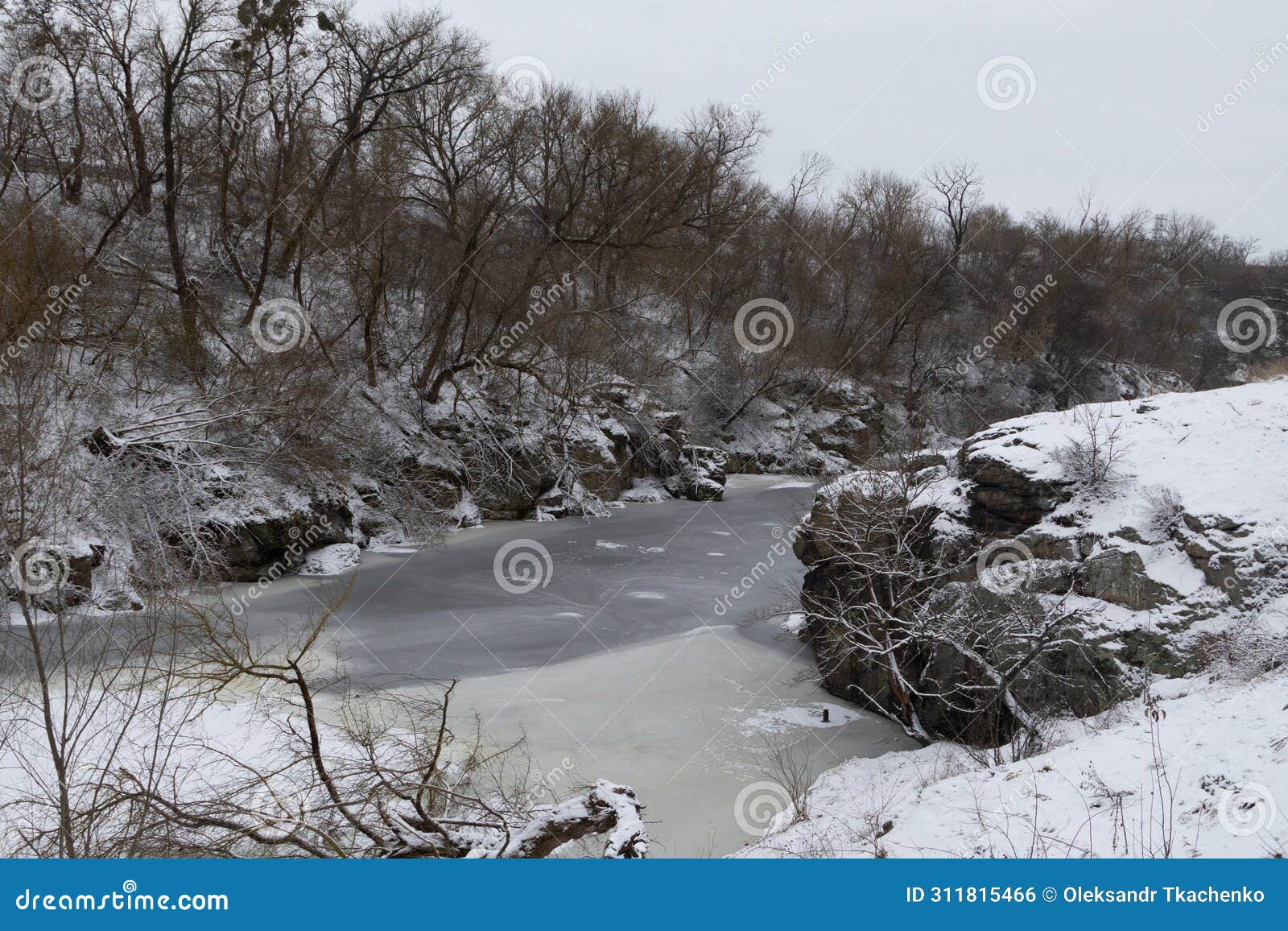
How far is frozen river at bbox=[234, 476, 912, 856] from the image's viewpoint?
917cm

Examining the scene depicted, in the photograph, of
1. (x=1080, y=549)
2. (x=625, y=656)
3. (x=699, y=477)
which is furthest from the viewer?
(x=699, y=477)

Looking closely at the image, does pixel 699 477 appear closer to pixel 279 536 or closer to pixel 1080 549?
pixel 279 536

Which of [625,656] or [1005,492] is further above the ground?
[1005,492]

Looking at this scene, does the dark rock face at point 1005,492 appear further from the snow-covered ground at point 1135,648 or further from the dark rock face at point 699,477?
the dark rock face at point 699,477

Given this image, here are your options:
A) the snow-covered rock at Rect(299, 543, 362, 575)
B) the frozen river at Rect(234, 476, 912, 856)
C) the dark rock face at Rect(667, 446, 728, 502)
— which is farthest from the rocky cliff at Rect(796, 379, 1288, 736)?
the dark rock face at Rect(667, 446, 728, 502)

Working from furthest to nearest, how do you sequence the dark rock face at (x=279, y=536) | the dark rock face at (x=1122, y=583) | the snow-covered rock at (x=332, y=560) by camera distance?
1. the snow-covered rock at (x=332, y=560)
2. the dark rock face at (x=279, y=536)
3. the dark rock face at (x=1122, y=583)

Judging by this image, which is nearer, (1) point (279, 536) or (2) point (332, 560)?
(1) point (279, 536)

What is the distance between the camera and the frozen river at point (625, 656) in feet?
30.1

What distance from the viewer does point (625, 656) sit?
12.9 meters

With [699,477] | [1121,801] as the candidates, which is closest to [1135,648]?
[1121,801]

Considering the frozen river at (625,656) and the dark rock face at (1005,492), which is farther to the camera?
the dark rock face at (1005,492)

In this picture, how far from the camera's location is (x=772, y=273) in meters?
42.6

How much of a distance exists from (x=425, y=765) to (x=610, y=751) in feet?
12.9

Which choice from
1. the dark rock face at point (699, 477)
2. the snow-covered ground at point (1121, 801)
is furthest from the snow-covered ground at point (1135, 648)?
the dark rock face at point (699, 477)
